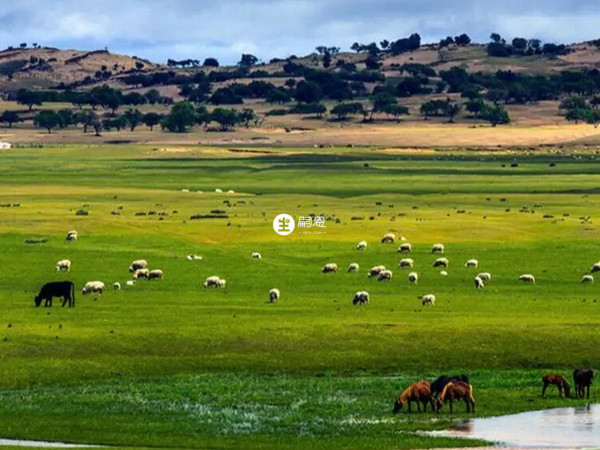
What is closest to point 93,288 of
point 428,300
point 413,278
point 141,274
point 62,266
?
point 141,274

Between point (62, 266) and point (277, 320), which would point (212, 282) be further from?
point (277, 320)

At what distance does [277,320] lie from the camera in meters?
52.0

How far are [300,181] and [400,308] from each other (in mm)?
78209

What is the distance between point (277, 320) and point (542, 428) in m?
16.3

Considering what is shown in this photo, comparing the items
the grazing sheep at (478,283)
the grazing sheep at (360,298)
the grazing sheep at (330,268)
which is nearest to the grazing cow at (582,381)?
the grazing sheep at (360,298)

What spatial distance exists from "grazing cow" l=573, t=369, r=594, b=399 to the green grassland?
2.16ft

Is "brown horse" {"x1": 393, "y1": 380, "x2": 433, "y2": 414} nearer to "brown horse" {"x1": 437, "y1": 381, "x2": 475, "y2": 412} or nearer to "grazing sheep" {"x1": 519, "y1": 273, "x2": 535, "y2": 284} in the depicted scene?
"brown horse" {"x1": 437, "y1": 381, "x2": 475, "y2": 412}

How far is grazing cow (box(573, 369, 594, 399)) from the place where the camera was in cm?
4072

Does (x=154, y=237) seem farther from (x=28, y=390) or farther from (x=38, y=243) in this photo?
(x=28, y=390)

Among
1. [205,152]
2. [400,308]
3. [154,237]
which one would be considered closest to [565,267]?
[400,308]

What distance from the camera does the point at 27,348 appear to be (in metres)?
46.6

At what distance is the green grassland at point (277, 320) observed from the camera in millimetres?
38500

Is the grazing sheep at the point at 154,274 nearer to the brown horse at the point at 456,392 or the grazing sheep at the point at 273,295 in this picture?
the grazing sheep at the point at 273,295

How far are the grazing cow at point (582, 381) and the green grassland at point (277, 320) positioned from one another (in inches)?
25.9
